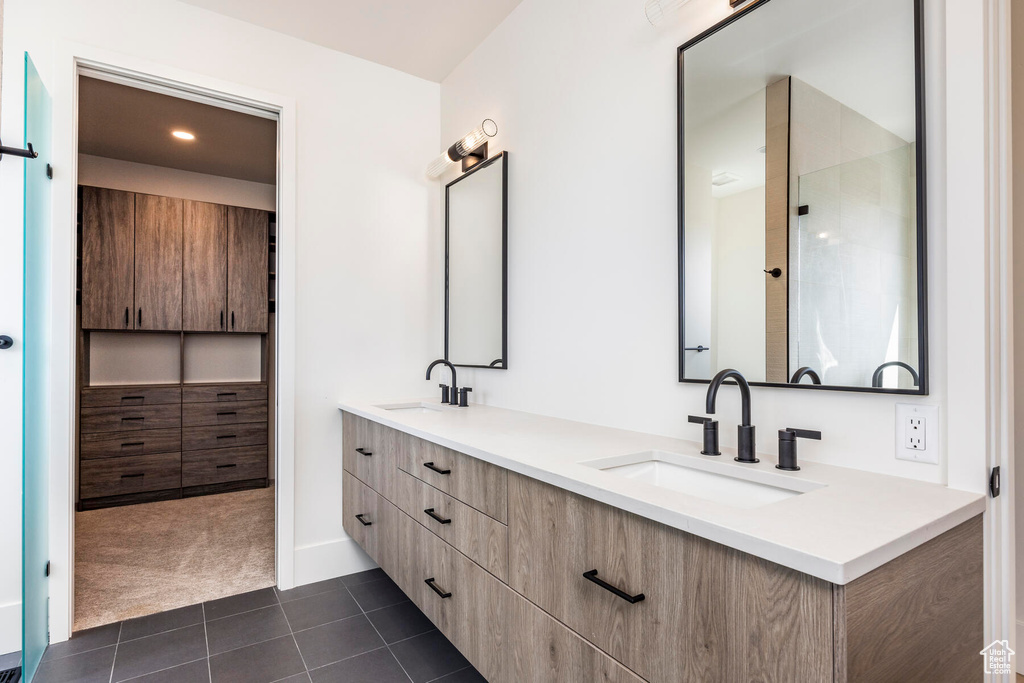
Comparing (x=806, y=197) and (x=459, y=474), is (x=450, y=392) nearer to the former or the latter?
(x=459, y=474)

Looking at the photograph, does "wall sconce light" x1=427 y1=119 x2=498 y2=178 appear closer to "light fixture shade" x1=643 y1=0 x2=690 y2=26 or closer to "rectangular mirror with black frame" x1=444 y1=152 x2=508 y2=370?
"rectangular mirror with black frame" x1=444 y1=152 x2=508 y2=370

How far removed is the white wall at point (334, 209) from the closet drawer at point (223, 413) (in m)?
1.95

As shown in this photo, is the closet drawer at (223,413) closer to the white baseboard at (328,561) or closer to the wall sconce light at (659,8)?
the white baseboard at (328,561)

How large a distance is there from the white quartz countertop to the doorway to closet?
7.63 ft

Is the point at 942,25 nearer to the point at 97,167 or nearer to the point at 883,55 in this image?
the point at 883,55

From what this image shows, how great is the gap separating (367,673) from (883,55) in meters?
2.29

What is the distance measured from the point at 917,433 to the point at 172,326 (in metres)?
4.51

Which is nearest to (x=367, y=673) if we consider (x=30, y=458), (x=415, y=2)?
(x=30, y=458)

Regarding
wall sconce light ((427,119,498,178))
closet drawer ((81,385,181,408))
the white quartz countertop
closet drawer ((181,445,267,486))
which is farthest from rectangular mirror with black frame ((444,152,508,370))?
closet drawer ((81,385,181,408))

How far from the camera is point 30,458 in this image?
1.82 m

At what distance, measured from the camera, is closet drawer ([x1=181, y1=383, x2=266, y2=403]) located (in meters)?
4.03

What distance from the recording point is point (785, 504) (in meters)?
0.95

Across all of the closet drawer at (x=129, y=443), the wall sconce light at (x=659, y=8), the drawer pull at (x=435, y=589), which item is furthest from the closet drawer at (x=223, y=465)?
the wall sconce light at (x=659, y=8)

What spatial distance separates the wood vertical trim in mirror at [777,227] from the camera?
138 cm
